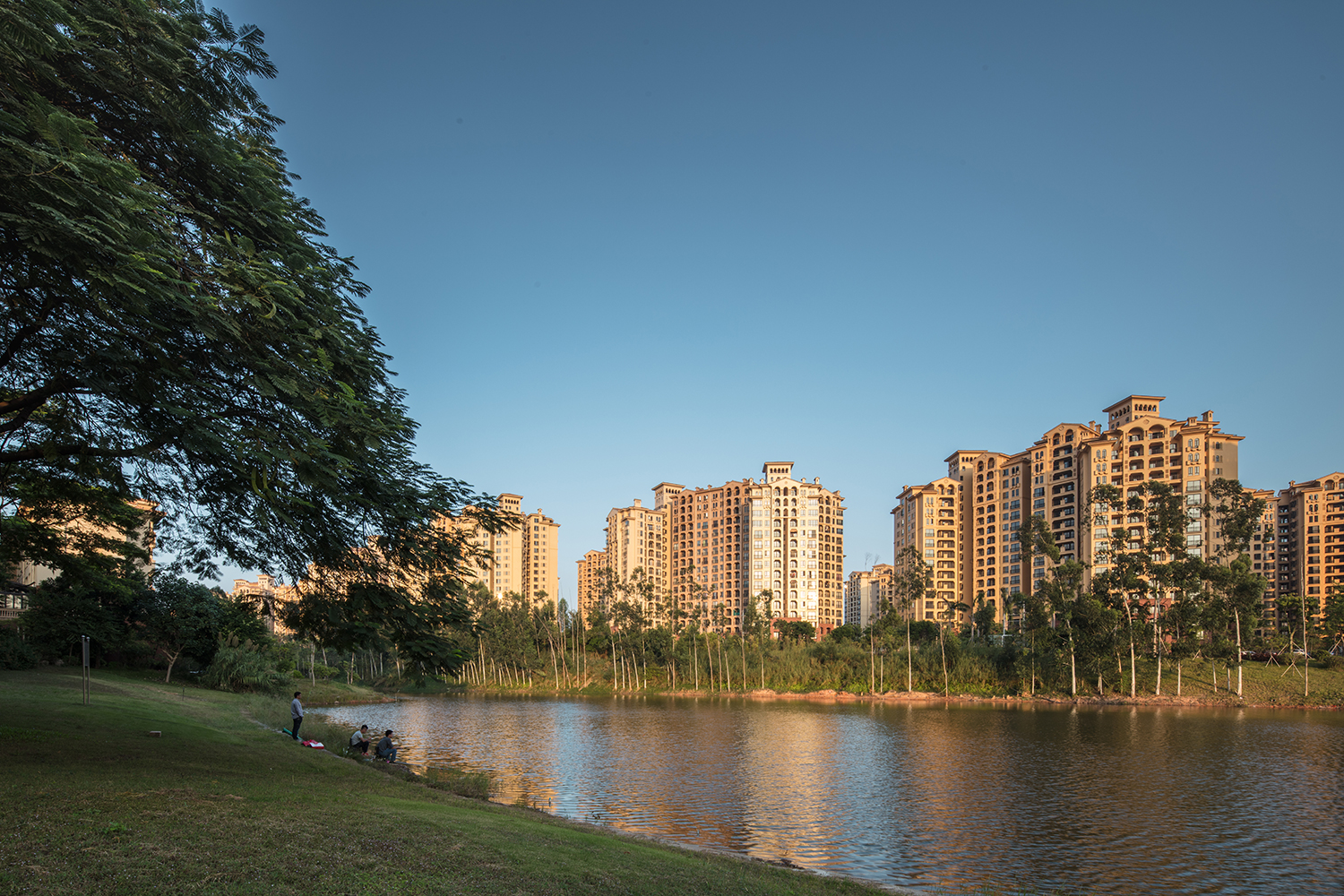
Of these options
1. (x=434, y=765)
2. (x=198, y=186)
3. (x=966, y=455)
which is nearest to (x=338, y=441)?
(x=198, y=186)

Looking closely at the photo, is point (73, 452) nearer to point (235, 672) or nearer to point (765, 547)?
point (235, 672)

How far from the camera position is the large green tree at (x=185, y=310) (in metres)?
9.65

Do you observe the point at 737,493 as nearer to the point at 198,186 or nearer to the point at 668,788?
the point at 668,788

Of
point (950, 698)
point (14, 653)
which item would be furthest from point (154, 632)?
point (950, 698)

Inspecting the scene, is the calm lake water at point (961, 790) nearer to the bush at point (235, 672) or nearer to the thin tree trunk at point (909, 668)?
the bush at point (235, 672)

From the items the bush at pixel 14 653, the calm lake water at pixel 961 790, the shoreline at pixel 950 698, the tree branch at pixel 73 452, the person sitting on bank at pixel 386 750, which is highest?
the tree branch at pixel 73 452

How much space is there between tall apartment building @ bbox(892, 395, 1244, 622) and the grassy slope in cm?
8626

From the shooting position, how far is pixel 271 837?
10023 millimetres

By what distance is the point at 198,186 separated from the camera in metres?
13.4

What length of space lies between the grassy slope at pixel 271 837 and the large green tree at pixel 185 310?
12.4 feet

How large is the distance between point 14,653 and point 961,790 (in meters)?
40.3

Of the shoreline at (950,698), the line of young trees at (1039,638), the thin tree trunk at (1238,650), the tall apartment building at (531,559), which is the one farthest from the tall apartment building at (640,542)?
the thin tree trunk at (1238,650)

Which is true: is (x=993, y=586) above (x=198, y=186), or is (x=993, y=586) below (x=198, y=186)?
below

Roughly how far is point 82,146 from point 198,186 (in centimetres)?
417
